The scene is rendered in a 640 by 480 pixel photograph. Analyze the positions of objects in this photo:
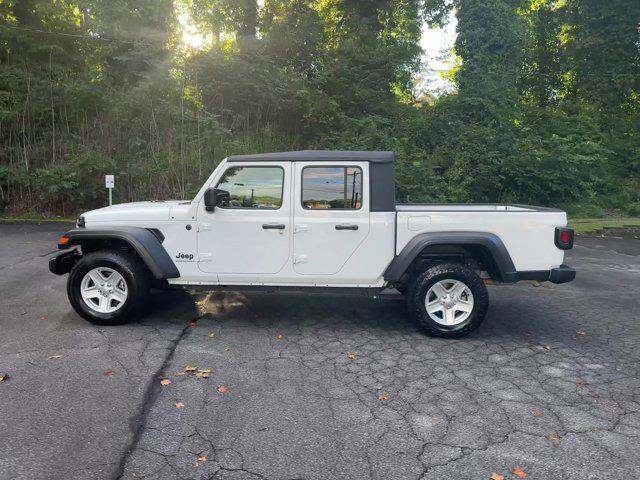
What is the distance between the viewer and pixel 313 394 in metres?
3.82

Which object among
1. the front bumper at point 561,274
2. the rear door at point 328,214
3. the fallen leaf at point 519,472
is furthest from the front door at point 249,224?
the fallen leaf at point 519,472

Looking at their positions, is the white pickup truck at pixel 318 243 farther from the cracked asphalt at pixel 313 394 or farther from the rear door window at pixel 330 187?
the cracked asphalt at pixel 313 394

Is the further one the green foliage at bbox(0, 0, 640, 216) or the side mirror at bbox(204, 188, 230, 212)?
the green foliage at bbox(0, 0, 640, 216)

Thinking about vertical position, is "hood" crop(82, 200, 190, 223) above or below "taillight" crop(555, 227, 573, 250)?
above

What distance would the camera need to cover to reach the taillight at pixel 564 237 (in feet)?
16.4

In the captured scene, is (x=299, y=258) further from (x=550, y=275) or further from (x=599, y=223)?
(x=599, y=223)

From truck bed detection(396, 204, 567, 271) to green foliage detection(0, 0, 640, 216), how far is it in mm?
10684

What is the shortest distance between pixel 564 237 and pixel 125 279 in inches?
181

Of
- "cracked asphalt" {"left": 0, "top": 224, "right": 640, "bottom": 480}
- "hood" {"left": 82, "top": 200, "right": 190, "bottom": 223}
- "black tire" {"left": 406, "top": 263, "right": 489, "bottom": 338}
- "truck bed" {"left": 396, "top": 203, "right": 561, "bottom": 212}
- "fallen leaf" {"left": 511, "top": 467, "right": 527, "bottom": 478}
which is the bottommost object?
"fallen leaf" {"left": 511, "top": 467, "right": 527, "bottom": 478}

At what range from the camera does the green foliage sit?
53.8ft

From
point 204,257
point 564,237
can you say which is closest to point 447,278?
point 564,237

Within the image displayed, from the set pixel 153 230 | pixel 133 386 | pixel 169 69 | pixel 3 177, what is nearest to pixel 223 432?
pixel 133 386

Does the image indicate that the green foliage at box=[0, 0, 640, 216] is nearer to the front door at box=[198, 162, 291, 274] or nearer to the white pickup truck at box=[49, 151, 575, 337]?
the white pickup truck at box=[49, 151, 575, 337]

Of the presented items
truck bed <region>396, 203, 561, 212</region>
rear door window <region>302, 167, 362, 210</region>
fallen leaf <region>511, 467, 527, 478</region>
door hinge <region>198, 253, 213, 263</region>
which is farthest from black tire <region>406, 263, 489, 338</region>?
fallen leaf <region>511, 467, 527, 478</region>
